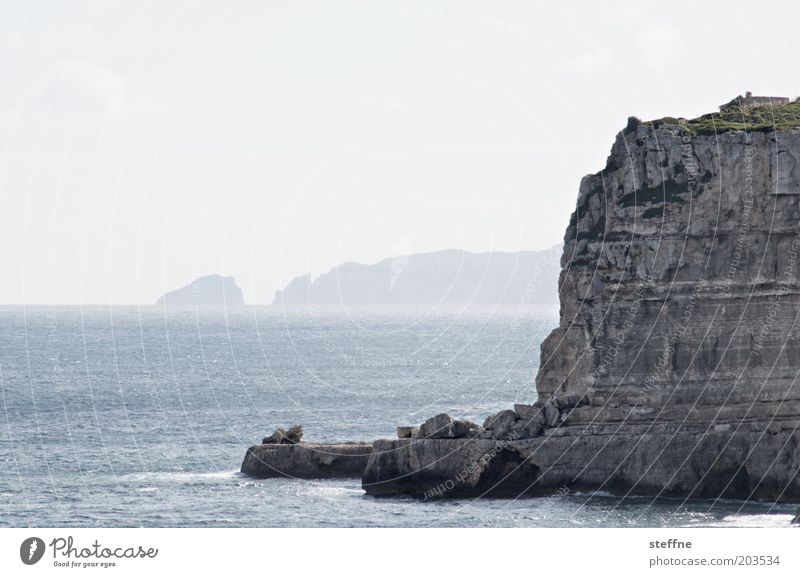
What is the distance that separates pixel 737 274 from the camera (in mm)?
83250

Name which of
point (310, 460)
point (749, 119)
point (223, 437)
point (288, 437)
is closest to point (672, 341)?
point (749, 119)

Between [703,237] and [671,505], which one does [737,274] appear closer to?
[703,237]

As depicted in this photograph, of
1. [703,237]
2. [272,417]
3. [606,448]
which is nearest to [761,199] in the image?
[703,237]

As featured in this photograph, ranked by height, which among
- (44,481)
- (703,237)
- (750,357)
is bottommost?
(44,481)

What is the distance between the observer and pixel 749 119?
90.6 m

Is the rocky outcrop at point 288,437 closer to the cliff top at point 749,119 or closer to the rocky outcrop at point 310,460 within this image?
the rocky outcrop at point 310,460

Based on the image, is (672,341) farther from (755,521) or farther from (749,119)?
(749,119)

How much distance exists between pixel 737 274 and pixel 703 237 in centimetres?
255

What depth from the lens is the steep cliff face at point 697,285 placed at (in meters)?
82.7

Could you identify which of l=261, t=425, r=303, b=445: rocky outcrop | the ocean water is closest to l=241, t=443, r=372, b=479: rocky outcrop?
l=261, t=425, r=303, b=445: rocky outcrop

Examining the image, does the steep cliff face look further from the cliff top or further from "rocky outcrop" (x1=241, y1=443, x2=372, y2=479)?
"rocky outcrop" (x1=241, y1=443, x2=372, y2=479)

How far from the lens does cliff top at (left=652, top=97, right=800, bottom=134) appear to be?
86188 millimetres
